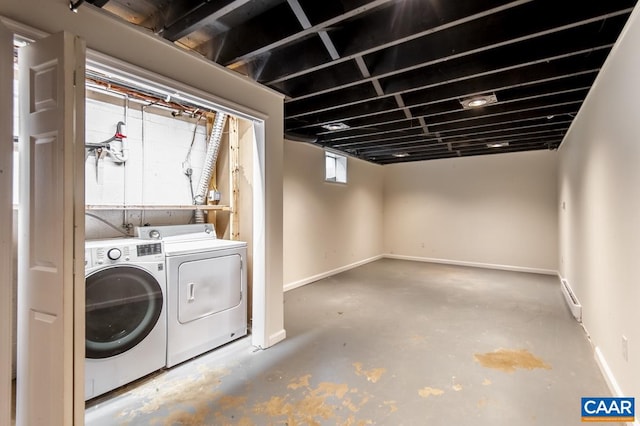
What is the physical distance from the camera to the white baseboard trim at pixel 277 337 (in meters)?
2.74

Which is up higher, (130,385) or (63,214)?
(63,214)

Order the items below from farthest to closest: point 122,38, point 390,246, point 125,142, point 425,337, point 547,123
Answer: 1. point 390,246
2. point 547,123
3. point 425,337
4. point 125,142
5. point 122,38

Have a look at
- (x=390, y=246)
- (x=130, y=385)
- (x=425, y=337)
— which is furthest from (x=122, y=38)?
(x=390, y=246)

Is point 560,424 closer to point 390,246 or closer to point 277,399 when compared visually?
point 277,399

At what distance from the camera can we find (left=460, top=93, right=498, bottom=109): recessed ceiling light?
299 centimetres

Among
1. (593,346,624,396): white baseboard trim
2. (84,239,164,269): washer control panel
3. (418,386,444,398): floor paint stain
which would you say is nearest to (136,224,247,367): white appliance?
(84,239,164,269): washer control panel

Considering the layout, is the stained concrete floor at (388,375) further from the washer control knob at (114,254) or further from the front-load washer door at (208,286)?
the washer control knob at (114,254)

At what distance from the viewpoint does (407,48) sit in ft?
7.52

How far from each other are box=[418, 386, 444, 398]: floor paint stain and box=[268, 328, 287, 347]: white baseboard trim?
1329 millimetres

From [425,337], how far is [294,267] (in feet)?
7.75

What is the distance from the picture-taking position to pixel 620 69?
Result: 1914 millimetres

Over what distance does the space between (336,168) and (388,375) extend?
4.41 metres

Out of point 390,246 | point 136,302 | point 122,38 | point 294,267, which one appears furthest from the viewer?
point 390,246

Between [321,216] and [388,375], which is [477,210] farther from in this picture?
[388,375]
